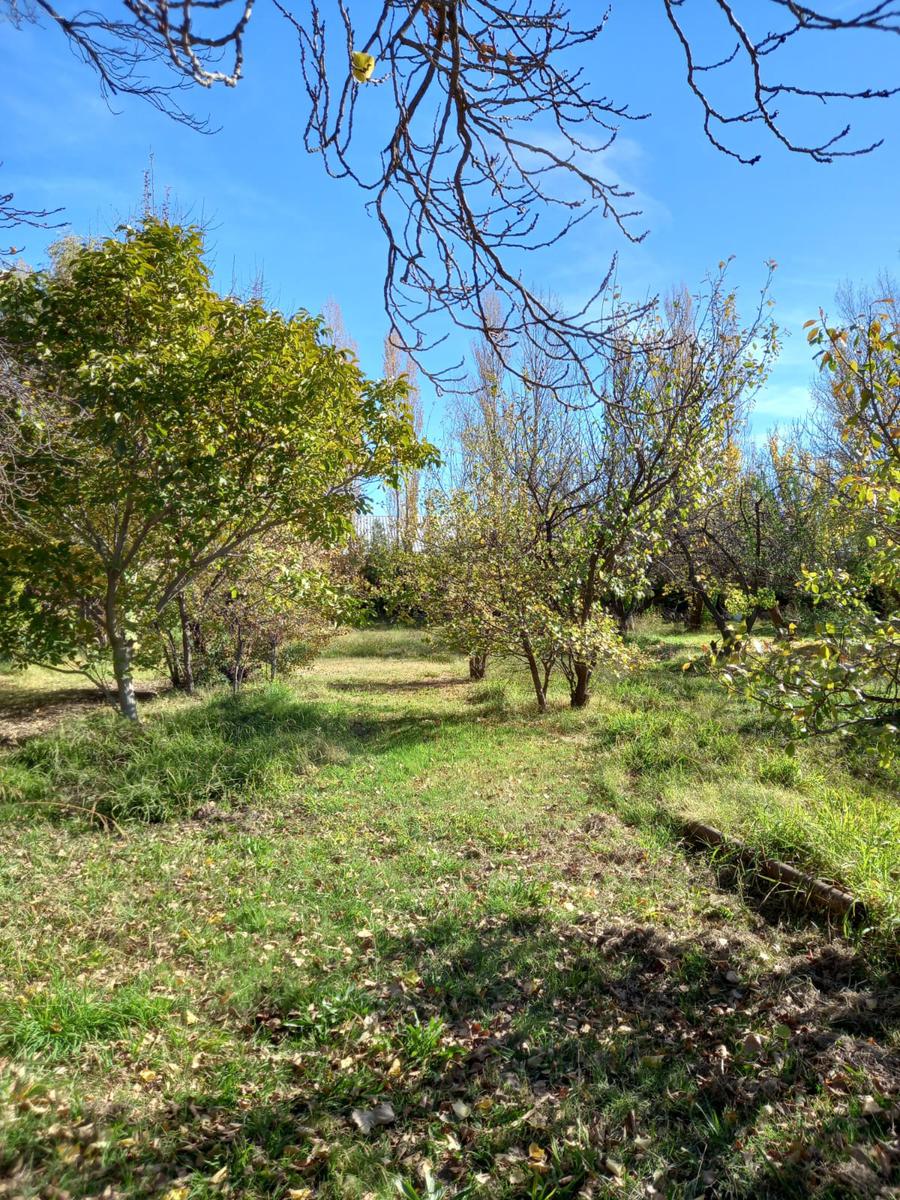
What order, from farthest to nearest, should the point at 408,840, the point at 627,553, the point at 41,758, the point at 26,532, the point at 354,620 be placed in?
1. the point at 627,553
2. the point at 354,620
3. the point at 26,532
4. the point at 41,758
5. the point at 408,840

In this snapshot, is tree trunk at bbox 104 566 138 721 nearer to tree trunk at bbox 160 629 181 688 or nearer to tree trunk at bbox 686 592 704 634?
tree trunk at bbox 160 629 181 688

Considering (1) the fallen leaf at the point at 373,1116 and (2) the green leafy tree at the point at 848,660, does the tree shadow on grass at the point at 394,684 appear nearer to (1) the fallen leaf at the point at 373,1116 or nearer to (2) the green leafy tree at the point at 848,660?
(2) the green leafy tree at the point at 848,660

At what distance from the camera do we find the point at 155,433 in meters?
6.04

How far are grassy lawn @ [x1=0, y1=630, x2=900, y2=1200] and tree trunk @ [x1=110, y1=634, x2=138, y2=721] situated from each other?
1.01m

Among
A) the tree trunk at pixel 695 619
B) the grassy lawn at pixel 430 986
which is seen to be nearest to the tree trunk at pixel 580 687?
the grassy lawn at pixel 430 986

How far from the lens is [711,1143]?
2.38m

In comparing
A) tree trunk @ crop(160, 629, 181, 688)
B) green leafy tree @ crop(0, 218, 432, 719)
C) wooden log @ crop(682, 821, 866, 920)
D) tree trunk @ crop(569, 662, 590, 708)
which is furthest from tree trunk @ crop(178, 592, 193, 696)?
wooden log @ crop(682, 821, 866, 920)

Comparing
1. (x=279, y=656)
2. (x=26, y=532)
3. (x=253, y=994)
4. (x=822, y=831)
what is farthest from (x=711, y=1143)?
(x=279, y=656)

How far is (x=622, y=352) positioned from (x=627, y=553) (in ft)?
24.8

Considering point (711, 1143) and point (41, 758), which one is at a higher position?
point (41, 758)

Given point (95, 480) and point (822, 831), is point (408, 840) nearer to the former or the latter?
point (822, 831)

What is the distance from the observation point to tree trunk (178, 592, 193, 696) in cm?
1036

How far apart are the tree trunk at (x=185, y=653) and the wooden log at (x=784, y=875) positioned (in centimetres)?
831

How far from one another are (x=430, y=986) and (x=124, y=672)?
18.5 ft
